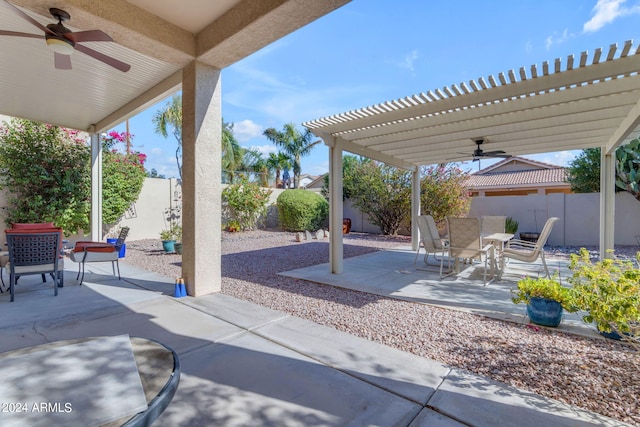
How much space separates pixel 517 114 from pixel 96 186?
10255 mm

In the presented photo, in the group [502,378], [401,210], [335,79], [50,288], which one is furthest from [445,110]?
[401,210]

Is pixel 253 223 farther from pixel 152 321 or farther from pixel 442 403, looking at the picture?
pixel 442 403

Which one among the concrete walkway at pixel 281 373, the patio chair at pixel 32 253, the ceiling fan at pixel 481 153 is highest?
the ceiling fan at pixel 481 153

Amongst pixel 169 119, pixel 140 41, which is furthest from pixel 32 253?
pixel 169 119

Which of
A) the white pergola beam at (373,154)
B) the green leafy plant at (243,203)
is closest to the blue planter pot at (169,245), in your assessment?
the green leafy plant at (243,203)

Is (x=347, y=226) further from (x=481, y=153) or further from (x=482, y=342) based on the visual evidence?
(x=482, y=342)

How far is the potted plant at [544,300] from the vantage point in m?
3.28

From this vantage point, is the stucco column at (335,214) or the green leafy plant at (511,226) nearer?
the stucco column at (335,214)

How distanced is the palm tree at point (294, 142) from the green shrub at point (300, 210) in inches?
493

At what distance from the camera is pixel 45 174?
312 inches

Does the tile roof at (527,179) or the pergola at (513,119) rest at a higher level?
the tile roof at (527,179)

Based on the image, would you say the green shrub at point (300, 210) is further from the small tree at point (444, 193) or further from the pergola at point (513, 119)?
the pergola at point (513, 119)

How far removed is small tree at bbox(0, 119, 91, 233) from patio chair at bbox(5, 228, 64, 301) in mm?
4733

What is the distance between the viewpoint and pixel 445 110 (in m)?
4.61
